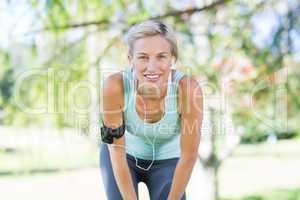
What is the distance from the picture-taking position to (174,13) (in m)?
4.80

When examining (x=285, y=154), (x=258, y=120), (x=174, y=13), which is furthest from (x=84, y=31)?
(x=285, y=154)

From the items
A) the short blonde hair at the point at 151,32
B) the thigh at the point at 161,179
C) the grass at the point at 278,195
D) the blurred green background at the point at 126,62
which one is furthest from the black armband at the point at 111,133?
the grass at the point at 278,195

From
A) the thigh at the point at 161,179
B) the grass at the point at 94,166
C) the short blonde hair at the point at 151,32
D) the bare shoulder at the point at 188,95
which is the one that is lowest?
the grass at the point at 94,166

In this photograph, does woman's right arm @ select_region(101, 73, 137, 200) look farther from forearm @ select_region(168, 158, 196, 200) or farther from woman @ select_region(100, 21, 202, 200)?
forearm @ select_region(168, 158, 196, 200)

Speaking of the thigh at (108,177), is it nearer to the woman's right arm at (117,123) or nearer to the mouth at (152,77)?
the woman's right arm at (117,123)

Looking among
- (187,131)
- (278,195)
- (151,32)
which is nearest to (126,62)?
(187,131)

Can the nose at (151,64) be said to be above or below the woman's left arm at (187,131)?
above

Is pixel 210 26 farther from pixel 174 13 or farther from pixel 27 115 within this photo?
pixel 27 115

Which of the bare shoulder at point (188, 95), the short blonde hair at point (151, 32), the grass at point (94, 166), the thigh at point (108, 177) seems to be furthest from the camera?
the grass at point (94, 166)

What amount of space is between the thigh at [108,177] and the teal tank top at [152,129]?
91 millimetres

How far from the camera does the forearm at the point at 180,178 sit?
2.27m

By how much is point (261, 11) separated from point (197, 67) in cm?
96

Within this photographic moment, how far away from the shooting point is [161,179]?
237cm

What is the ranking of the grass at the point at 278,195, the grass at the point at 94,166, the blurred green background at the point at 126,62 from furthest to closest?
the grass at the point at 278,195 < the grass at the point at 94,166 < the blurred green background at the point at 126,62
